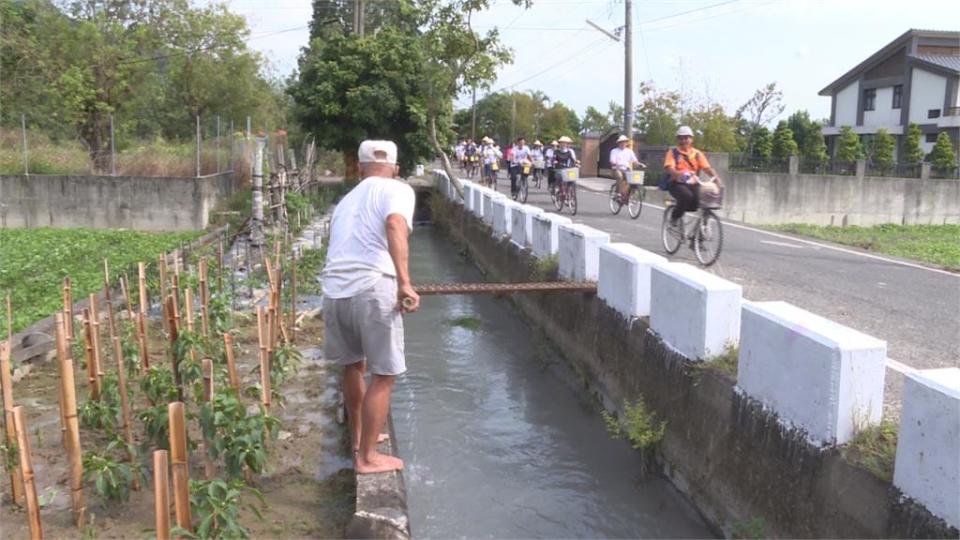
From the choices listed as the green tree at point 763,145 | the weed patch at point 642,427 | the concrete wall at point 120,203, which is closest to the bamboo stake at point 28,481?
the weed patch at point 642,427

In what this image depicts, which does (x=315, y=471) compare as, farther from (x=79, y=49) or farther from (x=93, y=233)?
(x=79, y=49)

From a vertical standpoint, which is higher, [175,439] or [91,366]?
[175,439]

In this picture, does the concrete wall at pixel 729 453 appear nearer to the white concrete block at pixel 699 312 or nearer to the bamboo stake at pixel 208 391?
the white concrete block at pixel 699 312

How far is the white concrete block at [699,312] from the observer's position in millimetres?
5227

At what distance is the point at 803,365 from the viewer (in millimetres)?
4074

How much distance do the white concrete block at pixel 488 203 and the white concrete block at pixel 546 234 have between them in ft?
13.7

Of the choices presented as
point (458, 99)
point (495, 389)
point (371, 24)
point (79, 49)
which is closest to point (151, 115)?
point (79, 49)

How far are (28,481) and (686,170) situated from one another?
7.68m

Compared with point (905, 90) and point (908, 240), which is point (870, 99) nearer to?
point (905, 90)

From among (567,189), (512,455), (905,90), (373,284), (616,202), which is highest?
(905,90)

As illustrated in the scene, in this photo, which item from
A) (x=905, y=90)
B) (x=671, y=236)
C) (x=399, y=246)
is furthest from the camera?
(x=905, y=90)

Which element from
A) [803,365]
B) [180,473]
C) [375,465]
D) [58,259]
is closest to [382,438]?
[375,465]

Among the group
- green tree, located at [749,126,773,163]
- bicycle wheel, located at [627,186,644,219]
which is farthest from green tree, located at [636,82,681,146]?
bicycle wheel, located at [627,186,644,219]

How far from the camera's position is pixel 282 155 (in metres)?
17.7
